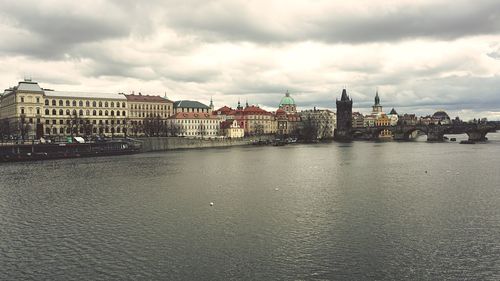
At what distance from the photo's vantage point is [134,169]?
193 feet

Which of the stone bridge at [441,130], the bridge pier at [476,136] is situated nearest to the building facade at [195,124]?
the stone bridge at [441,130]

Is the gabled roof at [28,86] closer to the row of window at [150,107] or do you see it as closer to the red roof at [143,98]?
the red roof at [143,98]

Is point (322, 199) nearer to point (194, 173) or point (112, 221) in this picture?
point (112, 221)

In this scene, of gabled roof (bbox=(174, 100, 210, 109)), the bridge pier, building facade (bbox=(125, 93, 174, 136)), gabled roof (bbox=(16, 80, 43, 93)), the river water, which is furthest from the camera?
gabled roof (bbox=(174, 100, 210, 109))

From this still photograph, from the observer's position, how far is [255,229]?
24.7 meters

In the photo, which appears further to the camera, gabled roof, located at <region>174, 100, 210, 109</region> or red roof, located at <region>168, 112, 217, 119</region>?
gabled roof, located at <region>174, 100, 210, 109</region>

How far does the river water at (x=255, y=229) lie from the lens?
1864 cm

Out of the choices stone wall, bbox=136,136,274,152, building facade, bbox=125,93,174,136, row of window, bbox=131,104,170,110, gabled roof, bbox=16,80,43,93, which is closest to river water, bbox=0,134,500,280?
stone wall, bbox=136,136,274,152

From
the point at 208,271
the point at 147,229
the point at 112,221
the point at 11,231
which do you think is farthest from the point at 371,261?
the point at 11,231

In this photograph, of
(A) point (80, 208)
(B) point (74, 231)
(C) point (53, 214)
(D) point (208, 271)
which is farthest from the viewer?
(A) point (80, 208)

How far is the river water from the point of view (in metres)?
18.6

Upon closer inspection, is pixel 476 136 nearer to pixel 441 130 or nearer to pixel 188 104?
pixel 441 130

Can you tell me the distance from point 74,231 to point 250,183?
67.8 feet

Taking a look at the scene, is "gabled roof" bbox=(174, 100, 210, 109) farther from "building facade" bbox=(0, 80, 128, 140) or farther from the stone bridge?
the stone bridge
